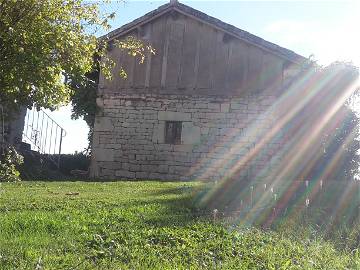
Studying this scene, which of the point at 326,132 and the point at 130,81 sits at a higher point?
the point at 130,81

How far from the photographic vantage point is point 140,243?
15.6ft

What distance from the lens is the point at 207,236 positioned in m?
5.34

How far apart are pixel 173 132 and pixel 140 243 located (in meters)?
10.9

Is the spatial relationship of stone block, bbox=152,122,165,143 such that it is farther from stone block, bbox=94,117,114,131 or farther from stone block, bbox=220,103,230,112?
stone block, bbox=220,103,230,112

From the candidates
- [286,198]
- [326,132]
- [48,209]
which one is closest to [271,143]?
[326,132]

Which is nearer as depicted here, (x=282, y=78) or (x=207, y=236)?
(x=207, y=236)

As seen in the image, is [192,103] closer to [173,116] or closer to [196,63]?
[173,116]

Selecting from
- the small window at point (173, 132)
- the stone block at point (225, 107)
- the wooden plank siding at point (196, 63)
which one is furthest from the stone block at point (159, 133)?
the stone block at point (225, 107)

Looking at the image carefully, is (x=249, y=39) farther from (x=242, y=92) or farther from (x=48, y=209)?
(x=48, y=209)

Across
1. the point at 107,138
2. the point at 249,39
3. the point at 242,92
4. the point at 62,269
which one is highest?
the point at 249,39

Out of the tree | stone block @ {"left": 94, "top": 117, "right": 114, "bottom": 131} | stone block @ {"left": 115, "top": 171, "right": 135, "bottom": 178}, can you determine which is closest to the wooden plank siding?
stone block @ {"left": 94, "top": 117, "right": 114, "bottom": 131}

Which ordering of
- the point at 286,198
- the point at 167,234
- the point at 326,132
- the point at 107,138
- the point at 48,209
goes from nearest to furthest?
1. the point at 167,234
2. the point at 48,209
3. the point at 286,198
4. the point at 326,132
5. the point at 107,138

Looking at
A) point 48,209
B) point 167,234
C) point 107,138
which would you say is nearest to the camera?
point 167,234

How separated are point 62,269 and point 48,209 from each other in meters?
3.02
